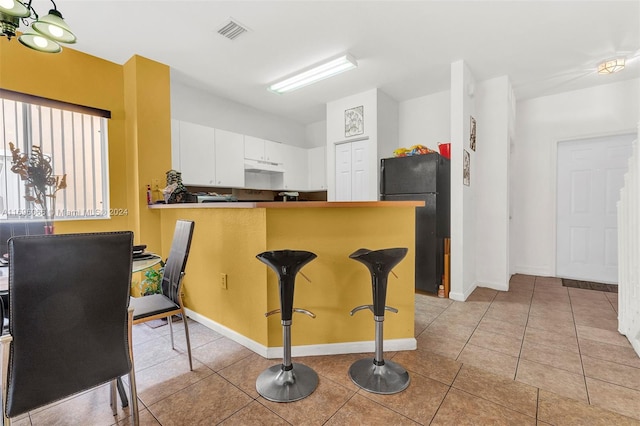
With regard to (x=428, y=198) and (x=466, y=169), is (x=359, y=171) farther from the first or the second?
(x=466, y=169)

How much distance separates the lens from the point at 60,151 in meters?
2.92

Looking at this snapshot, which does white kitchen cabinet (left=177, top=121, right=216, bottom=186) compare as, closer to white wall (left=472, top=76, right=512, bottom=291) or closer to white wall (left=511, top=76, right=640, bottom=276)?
white wall (left=472, top=76, right=512, bottom=291)

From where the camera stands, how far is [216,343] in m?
2.34

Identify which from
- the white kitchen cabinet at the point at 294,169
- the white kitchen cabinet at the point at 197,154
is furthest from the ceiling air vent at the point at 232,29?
the white kitchen cabinet at the point at 294,169

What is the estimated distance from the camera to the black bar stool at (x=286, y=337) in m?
1.70

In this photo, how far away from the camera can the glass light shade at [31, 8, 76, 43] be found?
5.32ft

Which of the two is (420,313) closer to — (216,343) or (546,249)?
(216,343)

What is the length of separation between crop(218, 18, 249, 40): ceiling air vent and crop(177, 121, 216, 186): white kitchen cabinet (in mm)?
1384

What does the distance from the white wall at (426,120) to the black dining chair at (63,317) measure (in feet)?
13.7

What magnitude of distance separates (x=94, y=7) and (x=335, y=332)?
3.26m

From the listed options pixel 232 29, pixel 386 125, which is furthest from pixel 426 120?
pixel 232 29

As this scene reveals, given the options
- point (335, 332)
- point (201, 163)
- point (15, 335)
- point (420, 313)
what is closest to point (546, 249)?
point (420, 313)

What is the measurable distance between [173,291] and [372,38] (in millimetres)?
2892

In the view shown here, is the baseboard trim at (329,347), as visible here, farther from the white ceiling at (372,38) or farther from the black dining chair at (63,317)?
the white ceiling at (372,38)
